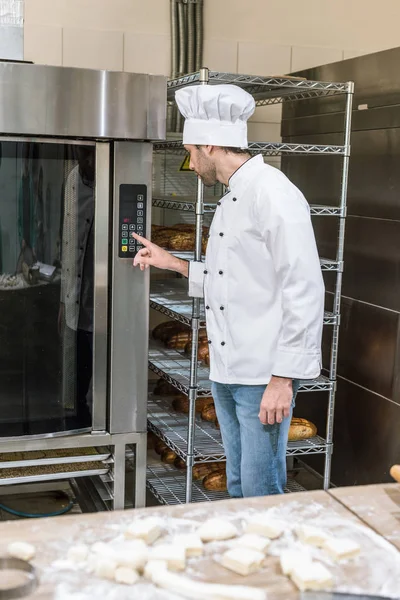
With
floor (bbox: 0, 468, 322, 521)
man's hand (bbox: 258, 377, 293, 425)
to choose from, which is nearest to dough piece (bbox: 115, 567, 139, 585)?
man's hand (bbox: 258, 377, 293, 425)

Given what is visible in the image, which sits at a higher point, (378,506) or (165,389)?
(378,506)

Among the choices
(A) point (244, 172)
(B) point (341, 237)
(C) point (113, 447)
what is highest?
(A) point (244, 172)

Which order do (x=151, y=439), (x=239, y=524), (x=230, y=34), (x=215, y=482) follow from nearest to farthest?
(x=239, y=524)
(x=215, y=482)
(x=151, y=439)
(x=230, y=34)

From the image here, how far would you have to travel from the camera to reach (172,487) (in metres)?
2.70

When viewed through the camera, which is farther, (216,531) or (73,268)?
(73,268)

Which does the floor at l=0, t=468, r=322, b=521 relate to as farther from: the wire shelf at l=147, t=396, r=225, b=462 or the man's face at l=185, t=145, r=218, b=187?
the man's face at l=185, t=145, r=218, b=187

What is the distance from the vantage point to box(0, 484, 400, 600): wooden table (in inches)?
46.6

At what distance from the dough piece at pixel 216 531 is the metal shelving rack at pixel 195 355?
1053 millimetres

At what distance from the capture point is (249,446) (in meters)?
2.01

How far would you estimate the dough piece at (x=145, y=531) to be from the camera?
1305 millimetres

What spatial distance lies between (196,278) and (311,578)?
1.22 metres

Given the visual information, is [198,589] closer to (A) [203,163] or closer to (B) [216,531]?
(B) [216,531]

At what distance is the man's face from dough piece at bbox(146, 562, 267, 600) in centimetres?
114

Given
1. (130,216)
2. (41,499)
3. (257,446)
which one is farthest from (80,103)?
(41,499)
